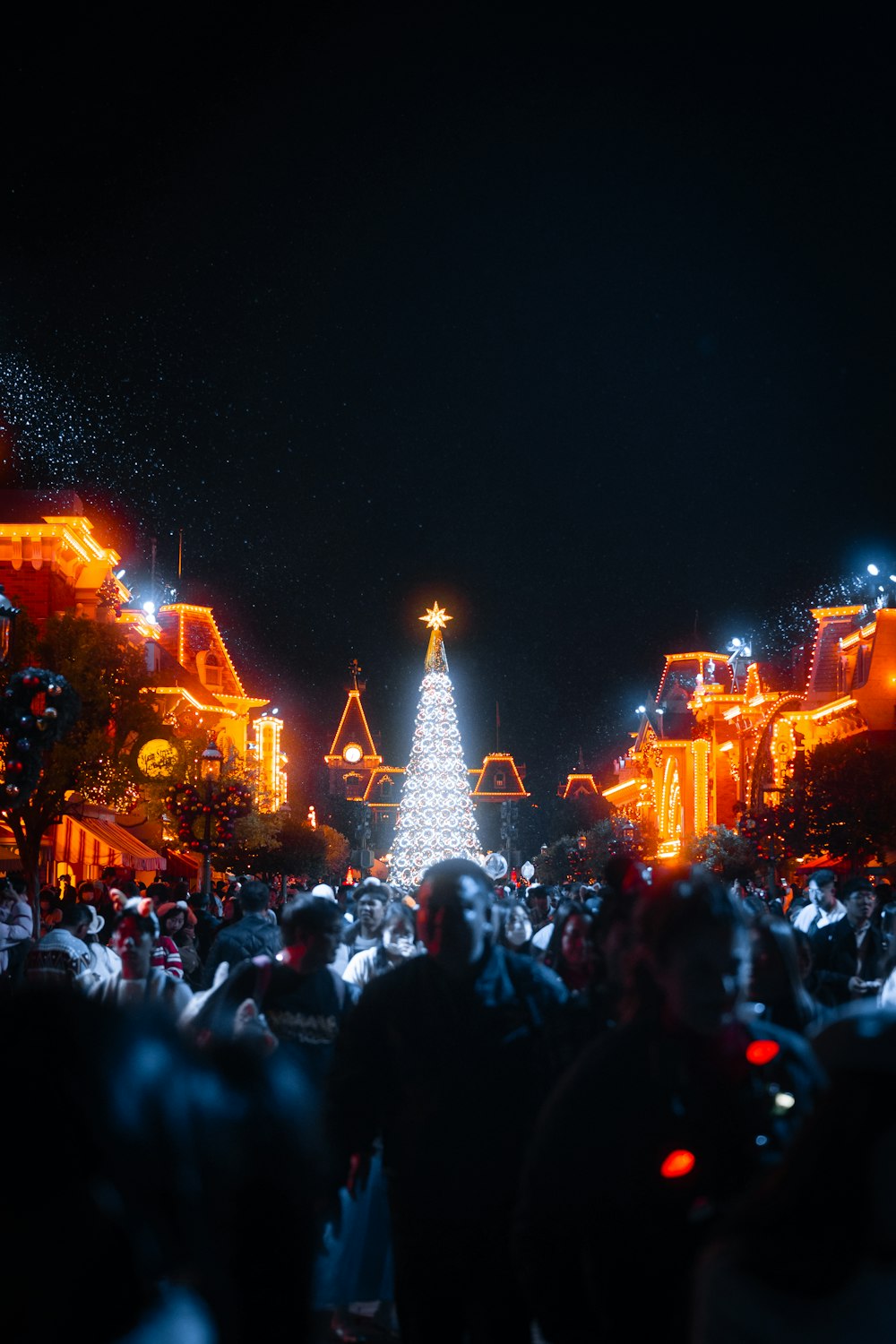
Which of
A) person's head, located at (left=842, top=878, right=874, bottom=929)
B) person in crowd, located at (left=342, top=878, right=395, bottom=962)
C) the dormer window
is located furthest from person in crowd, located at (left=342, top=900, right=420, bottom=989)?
the dormer window

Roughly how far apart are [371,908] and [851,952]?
3.85 meters

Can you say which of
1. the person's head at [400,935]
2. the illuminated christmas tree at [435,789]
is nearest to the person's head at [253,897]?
the person's head at [400,935]

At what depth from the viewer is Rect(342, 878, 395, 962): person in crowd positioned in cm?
1098

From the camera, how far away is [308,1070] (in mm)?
6289

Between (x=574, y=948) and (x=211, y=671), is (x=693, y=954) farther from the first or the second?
(x=211, y=671)

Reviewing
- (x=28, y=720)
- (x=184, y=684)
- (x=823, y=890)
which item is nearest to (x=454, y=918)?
Answer: (x=823, y=890)

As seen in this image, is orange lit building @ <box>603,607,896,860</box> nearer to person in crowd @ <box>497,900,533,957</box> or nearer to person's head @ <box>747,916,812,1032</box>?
person in crowd @ <box>497,900,533,957</box>

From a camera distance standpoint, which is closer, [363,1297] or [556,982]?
[556,982]

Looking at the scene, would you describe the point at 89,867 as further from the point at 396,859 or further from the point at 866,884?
the point at 866,884

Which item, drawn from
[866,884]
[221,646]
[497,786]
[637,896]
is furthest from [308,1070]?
[497,786]

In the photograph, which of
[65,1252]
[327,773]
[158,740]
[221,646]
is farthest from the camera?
[327,773]

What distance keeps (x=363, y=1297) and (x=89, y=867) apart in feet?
129

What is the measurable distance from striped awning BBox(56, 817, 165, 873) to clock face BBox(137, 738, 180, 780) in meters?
2.47

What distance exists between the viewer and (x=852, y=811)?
39031mm
